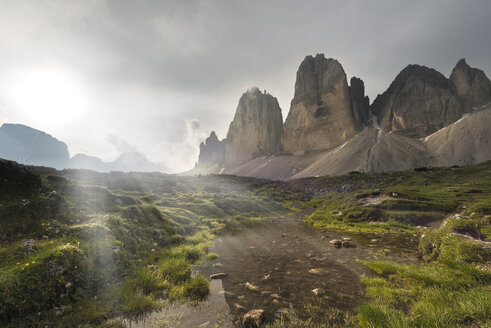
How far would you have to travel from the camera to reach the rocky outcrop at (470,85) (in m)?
155

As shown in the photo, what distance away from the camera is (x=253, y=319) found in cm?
639

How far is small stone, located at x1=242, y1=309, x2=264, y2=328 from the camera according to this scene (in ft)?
20.7

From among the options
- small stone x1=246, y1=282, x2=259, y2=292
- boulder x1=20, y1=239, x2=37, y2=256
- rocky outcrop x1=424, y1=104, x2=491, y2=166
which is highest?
rocky outcrop x1=424, y1=104, x2=491, y2=166

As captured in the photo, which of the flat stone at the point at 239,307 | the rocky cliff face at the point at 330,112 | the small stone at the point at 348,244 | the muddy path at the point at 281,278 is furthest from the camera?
the rocky cliff face at the point at 330,112

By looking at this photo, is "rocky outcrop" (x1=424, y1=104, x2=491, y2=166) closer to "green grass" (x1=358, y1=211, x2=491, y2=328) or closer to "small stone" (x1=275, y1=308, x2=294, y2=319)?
"green grass" (x1=358, y1=211, x2=491, y2=328)

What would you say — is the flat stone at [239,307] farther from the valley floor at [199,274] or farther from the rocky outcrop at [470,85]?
the rocky outcrop at [470,85]

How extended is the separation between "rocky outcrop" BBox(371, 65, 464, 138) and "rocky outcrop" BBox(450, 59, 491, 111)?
551 cm

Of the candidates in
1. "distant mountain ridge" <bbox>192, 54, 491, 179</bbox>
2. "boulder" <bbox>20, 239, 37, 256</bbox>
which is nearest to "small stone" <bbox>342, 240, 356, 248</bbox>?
"boulder" <bbox>20, 239, 37, 256</bbox>

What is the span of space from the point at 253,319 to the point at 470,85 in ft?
855

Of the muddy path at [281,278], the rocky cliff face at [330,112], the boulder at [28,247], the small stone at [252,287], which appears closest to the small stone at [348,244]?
the muddy path at [281,278]

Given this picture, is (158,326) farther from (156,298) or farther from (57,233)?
(57,233)

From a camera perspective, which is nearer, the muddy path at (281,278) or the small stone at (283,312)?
the small stone at (283,312)

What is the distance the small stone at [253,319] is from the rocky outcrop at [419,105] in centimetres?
21726

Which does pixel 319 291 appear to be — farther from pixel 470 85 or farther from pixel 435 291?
pixel 470 85
